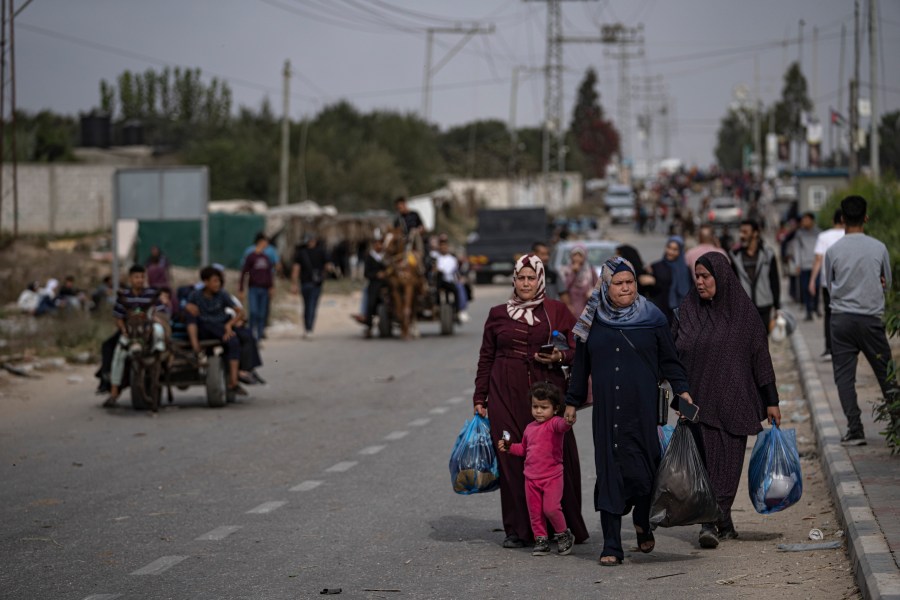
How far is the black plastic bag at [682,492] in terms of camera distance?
7.57 meters


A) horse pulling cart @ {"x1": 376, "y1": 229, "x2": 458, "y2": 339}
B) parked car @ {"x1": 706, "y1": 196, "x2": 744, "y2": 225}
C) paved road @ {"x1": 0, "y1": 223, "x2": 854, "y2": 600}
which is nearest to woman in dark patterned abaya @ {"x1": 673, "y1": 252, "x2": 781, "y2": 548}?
paved road @ {"x1": 0, "y1": 223, "x2": 854, "y2": 600}

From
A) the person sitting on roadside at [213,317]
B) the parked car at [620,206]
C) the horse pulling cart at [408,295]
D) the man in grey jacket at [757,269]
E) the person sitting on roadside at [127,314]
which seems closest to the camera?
the man in grey jacket at [757,269]

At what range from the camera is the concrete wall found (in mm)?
51594

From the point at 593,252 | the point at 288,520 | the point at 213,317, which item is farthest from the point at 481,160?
the point at 288,520

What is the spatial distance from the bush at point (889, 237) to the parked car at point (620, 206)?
53.2 meters

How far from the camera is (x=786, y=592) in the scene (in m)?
6.91

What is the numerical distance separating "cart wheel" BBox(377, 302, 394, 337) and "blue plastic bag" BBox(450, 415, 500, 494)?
1740 centimetres

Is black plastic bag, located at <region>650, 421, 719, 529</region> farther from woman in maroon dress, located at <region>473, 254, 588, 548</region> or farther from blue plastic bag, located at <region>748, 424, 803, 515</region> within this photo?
woman in maroon dress, located at <region>473, 254, 588, 548</region>

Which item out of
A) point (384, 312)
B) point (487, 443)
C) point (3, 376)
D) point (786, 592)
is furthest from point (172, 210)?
point (786, 592)

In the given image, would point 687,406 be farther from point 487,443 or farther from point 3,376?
point 3,376

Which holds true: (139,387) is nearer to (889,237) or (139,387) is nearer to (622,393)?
(622,393)

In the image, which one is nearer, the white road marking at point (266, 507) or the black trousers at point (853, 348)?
the white road marking at point (266, 507)

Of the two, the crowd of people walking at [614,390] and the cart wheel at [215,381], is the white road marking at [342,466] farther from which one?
the cart wheel at [215,381]

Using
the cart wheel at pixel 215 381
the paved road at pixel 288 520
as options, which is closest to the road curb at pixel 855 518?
the paved road at pixel 288 520
